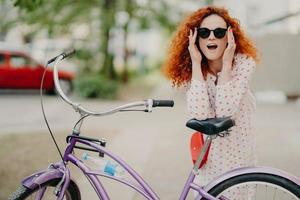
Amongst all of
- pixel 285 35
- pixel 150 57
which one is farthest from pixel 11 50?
pixel 150 57

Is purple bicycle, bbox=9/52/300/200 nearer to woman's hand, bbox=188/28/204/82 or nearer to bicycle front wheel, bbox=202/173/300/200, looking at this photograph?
bicycle front wheel, bbox=202/173/300/200

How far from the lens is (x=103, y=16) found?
17.3 meters

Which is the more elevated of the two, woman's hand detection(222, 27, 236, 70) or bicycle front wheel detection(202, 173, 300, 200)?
woman's hand detection(222, 27, 236, 70)

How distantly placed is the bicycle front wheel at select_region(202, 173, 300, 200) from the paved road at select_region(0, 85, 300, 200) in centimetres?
210

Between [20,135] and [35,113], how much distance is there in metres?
3.27

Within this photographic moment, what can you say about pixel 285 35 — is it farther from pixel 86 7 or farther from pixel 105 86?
pixel 86 7

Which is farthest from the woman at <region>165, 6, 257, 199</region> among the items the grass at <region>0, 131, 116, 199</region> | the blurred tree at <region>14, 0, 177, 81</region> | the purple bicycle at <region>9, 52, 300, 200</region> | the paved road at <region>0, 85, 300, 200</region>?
the blurred tree at <region>14, 0, 177, 81</region>

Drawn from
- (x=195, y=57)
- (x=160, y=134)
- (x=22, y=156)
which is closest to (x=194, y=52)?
(x=195, y=57)

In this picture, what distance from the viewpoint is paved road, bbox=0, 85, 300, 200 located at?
6.09 metres

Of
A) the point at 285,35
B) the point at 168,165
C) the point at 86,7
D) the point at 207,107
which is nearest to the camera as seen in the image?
the point at 207,107

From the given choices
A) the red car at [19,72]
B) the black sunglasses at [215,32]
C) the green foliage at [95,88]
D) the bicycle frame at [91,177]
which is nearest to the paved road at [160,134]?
the green foliage at [95,88]

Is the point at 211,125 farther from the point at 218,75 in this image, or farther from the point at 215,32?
the point at 215,32

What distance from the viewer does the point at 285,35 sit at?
1372 centimetres

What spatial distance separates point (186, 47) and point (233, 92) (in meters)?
0.48
